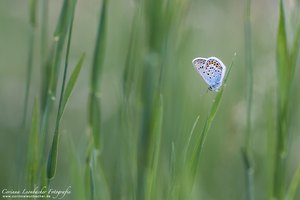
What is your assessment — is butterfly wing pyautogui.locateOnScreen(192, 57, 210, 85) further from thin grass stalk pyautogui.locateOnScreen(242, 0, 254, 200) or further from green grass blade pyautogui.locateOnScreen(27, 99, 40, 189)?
green grass blade pyautogui.locateOnScreen(27, 99, 40, 189)

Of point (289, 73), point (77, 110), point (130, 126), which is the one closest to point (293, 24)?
point (289, 73)

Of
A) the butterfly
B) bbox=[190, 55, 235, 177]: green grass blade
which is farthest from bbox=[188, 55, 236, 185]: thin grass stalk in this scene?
the butterfly

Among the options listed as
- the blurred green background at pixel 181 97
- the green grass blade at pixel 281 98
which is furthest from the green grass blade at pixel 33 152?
the green grass blade at pixel 281 98

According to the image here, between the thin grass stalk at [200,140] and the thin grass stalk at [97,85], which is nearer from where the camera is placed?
the thin grass stalk at [200,140]

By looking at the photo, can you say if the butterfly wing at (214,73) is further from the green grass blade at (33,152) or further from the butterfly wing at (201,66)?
the green grass blade at (33,152)

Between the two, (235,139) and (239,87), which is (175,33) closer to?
(235,139)

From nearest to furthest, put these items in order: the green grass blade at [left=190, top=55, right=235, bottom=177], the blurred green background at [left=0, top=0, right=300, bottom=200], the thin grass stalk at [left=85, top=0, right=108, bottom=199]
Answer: the green grass blade at [left=190, top=55, right=235, bottom=177]
the thin grass stalk at [left=85, top=0, right=108, bottom=199]
the blurred green background at [left=0, top=0, right=300, bottom=200]

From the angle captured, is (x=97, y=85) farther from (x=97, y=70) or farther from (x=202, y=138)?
(x=202, y=138)
